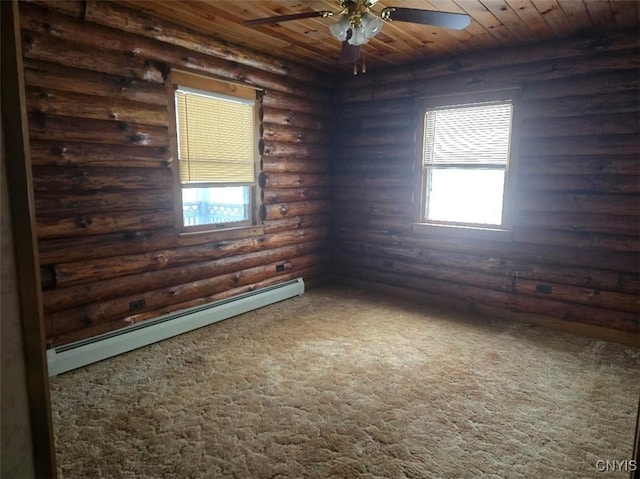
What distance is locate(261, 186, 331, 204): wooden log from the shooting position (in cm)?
454

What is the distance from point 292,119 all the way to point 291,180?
716 millimetres

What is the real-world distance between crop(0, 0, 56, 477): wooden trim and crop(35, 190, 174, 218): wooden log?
2.38 metres

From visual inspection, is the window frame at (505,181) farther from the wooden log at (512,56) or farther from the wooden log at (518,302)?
the wooden log at (518,302)

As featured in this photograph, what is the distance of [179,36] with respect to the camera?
346 cm

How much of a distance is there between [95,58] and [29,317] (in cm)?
284

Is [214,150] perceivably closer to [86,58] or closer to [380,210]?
[86,58]

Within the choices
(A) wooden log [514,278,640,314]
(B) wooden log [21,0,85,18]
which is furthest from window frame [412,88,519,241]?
(B) wooden log [21,0,85,18]

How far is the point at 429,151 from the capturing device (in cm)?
Result: 452

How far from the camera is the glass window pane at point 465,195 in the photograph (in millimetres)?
4164

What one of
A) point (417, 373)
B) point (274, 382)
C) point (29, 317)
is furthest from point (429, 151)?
point (29, 317)

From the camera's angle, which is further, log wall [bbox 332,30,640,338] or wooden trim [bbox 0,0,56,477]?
log wall [bbox 332,30,640,338]

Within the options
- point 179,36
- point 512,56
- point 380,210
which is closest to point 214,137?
point 179,36

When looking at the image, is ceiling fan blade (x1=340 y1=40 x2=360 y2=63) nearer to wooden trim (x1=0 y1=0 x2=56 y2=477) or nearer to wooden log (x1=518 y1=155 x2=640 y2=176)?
wooden log (x1=518 y1=155 x2=640 y2=176)

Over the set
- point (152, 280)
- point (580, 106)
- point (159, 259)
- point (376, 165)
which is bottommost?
point (152, 280)
